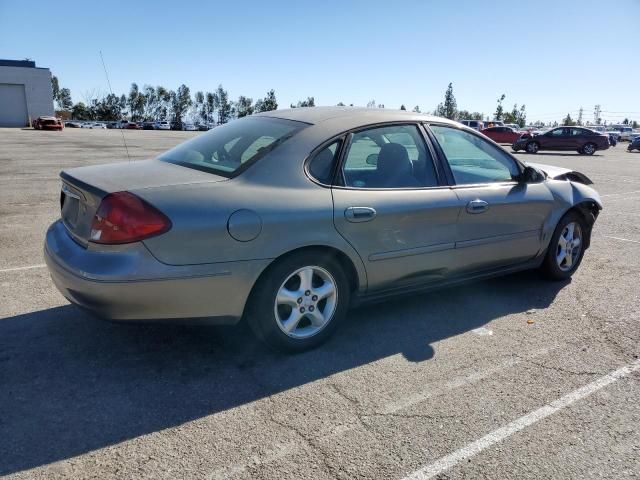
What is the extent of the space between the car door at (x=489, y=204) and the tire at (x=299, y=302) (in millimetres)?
1142

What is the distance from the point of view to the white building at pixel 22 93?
218ft

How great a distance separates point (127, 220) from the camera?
288 cm

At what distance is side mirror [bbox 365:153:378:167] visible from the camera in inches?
149

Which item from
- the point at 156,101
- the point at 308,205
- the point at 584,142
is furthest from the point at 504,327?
the point at 156,101

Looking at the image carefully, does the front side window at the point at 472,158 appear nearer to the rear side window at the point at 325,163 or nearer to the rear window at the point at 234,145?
the rear side window at the point at 325,163

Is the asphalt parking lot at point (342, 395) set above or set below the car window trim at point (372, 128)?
below

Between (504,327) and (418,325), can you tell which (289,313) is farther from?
(504,327)

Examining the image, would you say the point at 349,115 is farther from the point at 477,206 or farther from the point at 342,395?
the point at 342,395

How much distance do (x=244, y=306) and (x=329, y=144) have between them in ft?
3.98

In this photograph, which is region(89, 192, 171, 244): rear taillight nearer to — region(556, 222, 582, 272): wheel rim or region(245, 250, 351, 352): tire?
region(245, 250, 351, 352): tire

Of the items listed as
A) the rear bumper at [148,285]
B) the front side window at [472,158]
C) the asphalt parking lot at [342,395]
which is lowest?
the asphalt parking lot at [342,395]

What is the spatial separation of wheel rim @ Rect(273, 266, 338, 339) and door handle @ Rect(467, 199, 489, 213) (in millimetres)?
1327

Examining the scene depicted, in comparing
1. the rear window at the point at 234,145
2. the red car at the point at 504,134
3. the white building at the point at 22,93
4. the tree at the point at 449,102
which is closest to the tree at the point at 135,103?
the white building at the point at 22,93

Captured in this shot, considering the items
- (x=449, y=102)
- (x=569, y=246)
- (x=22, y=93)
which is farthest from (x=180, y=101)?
(x=569, y=246)
